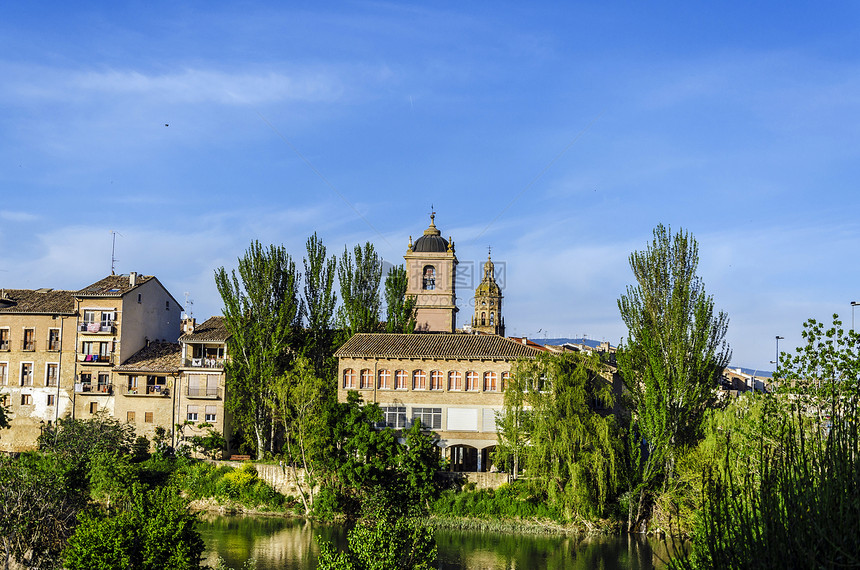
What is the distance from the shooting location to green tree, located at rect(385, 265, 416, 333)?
171ft

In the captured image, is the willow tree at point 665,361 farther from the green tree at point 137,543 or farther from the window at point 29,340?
the window at point 29,340

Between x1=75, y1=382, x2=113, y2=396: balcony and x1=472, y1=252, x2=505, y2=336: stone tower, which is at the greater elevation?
x1=472, y1=252, x2=505, y2=336: stone tower

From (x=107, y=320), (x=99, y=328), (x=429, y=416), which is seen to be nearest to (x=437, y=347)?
(x=429, y=416)

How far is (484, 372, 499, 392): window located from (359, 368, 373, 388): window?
19.4 feet

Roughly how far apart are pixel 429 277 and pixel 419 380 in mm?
12893

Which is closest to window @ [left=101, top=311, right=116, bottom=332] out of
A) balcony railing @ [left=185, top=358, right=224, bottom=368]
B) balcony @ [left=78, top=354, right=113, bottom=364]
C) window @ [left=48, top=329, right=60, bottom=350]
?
balcony @ [left=78, top=354, right=113, bottom=364]

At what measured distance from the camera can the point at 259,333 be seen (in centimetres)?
4712

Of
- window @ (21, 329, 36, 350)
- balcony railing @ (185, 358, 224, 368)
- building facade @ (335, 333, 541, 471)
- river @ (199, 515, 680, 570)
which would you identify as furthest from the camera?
window @ (21, 329, 36, 350)

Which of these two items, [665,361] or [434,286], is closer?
[665,361]

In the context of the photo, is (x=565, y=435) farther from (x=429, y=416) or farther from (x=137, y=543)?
(x=137, y=543)

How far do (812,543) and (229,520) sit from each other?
113ft

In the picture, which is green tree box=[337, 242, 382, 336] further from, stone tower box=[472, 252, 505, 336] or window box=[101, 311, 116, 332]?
stone tower box=[472, 252, 505, 336]

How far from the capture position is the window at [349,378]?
44.1 m

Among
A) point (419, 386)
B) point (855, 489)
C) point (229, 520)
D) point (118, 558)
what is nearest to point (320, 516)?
point (229, 520)
